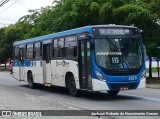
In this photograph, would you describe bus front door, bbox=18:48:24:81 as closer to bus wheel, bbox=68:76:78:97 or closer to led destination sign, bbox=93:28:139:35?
bus wheel, bbox=68:76:78:97

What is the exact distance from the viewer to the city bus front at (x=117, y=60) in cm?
1561

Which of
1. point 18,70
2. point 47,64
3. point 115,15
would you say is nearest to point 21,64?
point 18,70

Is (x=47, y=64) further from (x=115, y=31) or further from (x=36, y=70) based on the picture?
(x=115, y=31)

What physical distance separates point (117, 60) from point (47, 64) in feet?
19.3

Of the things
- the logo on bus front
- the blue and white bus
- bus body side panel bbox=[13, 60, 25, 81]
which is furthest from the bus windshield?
bus body side panel bbox=[13, 60, 25, 81]

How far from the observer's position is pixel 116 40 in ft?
52.6

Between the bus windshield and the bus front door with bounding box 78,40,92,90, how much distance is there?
46cm

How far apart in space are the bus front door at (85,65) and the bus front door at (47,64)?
13.4 ft

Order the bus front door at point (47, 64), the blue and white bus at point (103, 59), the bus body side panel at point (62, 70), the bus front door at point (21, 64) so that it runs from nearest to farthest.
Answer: the blue and white bus at point (103, 59) → the bus body side panel at point (62, 70) → the bus front door at point (47, 64) → the bus front door at point (21, 64)

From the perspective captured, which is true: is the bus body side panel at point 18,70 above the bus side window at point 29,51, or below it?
below

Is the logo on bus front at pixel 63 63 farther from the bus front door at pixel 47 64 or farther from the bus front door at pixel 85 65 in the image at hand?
the bus front door at pixel 85 65

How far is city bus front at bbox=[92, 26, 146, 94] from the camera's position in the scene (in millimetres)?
15609

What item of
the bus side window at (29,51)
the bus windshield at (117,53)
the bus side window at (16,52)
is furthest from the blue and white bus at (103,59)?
the bus side window at (16,52)

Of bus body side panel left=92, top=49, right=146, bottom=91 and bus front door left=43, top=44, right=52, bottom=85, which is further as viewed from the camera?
bus front door left=43, top=44, right=52, bottom=85
